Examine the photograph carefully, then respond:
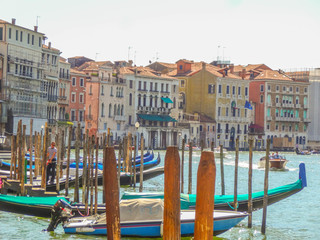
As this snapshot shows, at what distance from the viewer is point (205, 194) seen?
484cm

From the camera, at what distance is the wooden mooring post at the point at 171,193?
16.5 feet

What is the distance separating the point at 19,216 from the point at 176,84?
48.2 metres

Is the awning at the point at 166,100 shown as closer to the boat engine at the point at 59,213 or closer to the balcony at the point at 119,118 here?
the balcony at the point at 119,118

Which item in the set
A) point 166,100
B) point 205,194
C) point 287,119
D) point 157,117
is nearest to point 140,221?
point 205,194

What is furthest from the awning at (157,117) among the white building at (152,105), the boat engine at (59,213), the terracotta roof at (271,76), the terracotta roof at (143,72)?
the boat engine at (59,213)

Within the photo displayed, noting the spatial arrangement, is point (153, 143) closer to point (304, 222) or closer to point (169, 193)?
point (304, 222)

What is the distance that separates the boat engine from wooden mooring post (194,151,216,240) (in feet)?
24.2

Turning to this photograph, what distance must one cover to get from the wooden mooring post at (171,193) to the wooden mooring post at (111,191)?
1.29ft

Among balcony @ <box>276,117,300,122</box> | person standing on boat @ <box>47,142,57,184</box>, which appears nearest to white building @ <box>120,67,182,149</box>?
balcony @ <box>276,117,300,122</box>

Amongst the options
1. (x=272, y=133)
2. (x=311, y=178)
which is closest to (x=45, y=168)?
(x=311, y=178)

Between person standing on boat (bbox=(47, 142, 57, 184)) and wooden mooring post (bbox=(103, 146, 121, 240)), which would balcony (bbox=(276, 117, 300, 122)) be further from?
wooden mooring post (bbox=(103, 146, 121, 240))

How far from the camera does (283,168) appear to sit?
125 ft

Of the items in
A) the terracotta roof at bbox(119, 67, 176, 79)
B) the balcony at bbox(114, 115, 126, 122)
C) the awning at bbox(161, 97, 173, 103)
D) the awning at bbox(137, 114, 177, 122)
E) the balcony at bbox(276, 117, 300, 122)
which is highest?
the terracotta roof at bbox(119, 67, 176, 79)

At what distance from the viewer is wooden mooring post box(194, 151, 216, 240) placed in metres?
4.84
